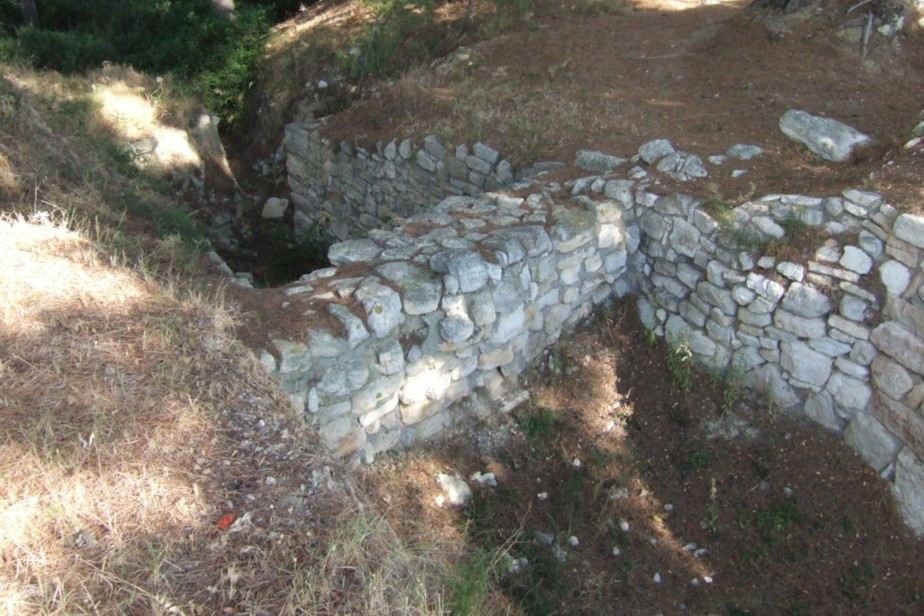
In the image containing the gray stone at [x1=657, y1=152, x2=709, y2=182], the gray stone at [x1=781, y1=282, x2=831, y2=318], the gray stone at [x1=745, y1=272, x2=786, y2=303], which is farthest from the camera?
the gray stone at [x1=657, y1=152, x2=709, y2=182]

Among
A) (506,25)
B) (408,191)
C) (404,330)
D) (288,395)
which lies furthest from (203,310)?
(506,25)

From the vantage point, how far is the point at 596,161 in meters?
6.37

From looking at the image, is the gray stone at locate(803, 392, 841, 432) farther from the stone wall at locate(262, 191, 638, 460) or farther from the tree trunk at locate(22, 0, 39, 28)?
the tree trunk at locate(22, 0, 39, 28)

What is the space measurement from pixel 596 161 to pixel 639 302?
1313 millimetres

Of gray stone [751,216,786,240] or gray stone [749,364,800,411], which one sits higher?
gray stone [751,216,786,240]

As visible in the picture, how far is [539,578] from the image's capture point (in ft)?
14.5

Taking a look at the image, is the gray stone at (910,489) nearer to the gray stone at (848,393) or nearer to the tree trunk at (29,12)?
the gray stone at (848,393)

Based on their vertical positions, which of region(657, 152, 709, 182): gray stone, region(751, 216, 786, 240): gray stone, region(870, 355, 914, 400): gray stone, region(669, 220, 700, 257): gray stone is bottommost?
region(870, 355, 914, 400): gray stone

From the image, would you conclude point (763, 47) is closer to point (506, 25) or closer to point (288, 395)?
point (506, 25)

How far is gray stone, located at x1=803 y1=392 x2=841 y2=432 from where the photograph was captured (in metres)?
5.16

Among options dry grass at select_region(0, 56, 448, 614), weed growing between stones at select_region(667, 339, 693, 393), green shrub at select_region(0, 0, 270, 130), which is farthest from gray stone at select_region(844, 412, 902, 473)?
green shrub at select_region(0, 0, 270, 130)

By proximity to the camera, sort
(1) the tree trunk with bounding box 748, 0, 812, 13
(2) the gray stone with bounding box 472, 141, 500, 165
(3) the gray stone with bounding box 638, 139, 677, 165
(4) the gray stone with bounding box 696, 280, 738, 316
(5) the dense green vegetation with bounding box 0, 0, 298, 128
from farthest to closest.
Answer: (5) the dense green vegetation with bounding box 0, 0, 298, 128 → (1) the tree trunk with bounding box 748, 0, 812, 13 → (2) the gray stone with bounding box 472, 141, 500, 165 → (3) the gray stone with bounding box 638, 139, 677, 165 → (4) the gray stone with bounding box 696, 280, 738, 316

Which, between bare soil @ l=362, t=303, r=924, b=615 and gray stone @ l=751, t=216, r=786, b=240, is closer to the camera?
bare soil @ l=362, t=303, r=924, b=615

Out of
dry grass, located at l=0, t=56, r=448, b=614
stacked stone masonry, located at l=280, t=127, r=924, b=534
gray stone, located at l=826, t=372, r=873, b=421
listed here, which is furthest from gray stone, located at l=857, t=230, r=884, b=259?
dry grass, located at l=0, t=56, r=448, b=614
